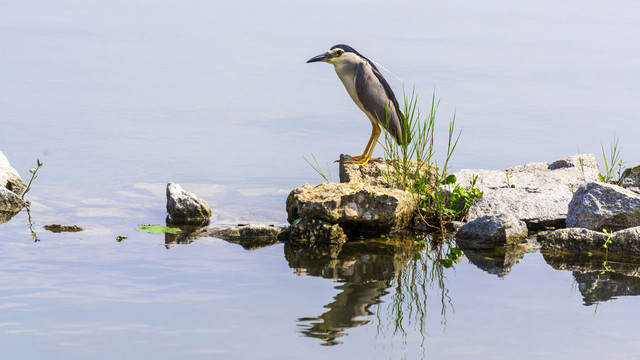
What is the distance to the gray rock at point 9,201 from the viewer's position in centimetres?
807

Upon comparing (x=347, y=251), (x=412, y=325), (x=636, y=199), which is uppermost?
(x=636, y=199)

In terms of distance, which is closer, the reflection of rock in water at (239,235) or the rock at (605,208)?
the reflection of rock in water at (239,235)

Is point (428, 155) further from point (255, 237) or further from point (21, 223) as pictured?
point (21, 223)

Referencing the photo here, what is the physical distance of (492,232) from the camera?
7.25 metres

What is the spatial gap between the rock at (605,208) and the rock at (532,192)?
1.50ft

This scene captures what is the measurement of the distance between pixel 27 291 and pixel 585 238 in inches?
180

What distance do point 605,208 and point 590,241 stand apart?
578 mm

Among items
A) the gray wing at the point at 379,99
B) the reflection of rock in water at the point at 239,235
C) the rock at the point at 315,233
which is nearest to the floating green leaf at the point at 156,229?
the reflection of rock in water at the point at 239,235

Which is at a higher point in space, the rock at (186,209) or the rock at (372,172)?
the rock at (372,172)

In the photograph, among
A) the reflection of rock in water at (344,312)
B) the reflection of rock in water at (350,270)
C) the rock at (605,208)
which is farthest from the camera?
the rock at (605,208)

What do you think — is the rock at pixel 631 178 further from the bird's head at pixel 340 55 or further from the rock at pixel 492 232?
the bird's head at pixel 340 55

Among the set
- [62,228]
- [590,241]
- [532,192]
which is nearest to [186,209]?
[62,228]

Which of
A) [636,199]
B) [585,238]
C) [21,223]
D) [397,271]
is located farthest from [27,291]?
[636,199]

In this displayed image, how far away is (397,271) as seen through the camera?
6.39 meters
